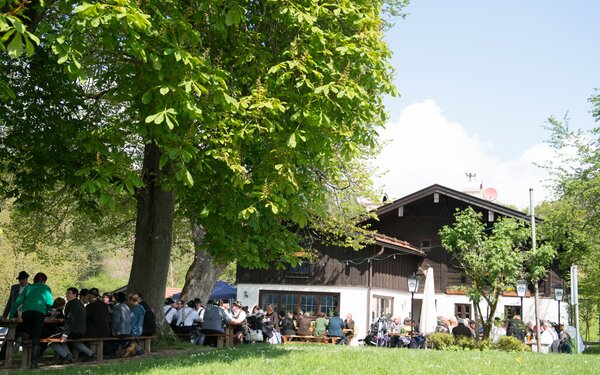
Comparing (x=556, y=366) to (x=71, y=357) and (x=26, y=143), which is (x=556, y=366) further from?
(x=26, y=143)

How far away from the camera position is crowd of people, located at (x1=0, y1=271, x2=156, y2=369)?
12.4 meters

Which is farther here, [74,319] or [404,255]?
[404,255]

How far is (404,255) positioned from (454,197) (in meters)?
4.14

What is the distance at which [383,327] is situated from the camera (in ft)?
87.0

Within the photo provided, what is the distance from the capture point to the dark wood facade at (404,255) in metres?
33.2

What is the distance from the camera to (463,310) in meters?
36.6

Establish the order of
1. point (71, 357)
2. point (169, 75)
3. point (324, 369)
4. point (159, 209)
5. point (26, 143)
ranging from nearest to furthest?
point (169, 75) < point (324, 369) < point (71, 357) < point (26, 143) < point (159, 209)

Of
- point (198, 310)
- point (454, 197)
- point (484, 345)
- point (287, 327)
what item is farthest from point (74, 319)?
point (454, 197)

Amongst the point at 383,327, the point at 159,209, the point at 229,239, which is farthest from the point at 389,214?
the point at 229,239

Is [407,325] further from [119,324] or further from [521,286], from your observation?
[119,324]

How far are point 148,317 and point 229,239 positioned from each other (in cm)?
339

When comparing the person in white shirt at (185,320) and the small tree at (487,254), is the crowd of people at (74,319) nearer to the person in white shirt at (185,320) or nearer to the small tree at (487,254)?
the person in white shirt at (185,320)

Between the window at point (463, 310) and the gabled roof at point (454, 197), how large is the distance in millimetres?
5436

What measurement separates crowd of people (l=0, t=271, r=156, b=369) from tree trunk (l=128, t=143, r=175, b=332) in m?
0.79
